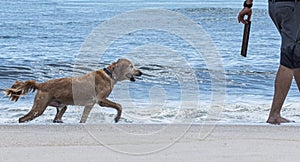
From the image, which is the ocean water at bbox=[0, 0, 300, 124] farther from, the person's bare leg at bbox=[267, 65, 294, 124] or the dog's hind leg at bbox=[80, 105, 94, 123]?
the person's bare leg at bbox=[267, 65, 294, 124]

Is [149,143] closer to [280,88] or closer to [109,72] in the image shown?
[280,88]

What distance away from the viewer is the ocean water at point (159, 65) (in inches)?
337

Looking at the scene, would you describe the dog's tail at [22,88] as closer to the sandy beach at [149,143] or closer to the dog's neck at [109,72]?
the dog's neck at [109,72]

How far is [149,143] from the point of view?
5684mm

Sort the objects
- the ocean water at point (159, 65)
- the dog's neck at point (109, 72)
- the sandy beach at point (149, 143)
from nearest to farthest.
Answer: the sandy beach at point (149, 143) → the dog's neck at point (109, 72) → the ocean water at point (159, 65)

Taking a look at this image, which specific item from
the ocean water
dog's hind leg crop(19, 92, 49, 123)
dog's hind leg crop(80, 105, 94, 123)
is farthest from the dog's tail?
dog's hind leg crop(80, 105, 94, 123)

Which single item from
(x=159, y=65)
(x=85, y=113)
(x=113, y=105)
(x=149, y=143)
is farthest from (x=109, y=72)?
(x=159, y=65)

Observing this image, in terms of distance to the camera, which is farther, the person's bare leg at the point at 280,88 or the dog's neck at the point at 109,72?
the dog's neck at the point at 109,72

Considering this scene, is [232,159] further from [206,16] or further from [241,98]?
[206,16]

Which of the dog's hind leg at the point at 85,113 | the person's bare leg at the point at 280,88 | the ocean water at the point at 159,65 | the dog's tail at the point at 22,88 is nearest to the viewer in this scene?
the person's bare leg at the point at 280,88

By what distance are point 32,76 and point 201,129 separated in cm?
653

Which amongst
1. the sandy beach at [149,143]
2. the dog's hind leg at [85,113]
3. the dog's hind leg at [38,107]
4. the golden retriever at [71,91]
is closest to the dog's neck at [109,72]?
the golden retriever at [71,91]

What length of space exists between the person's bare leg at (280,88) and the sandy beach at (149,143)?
0.24 metres

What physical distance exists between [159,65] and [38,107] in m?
5.63
